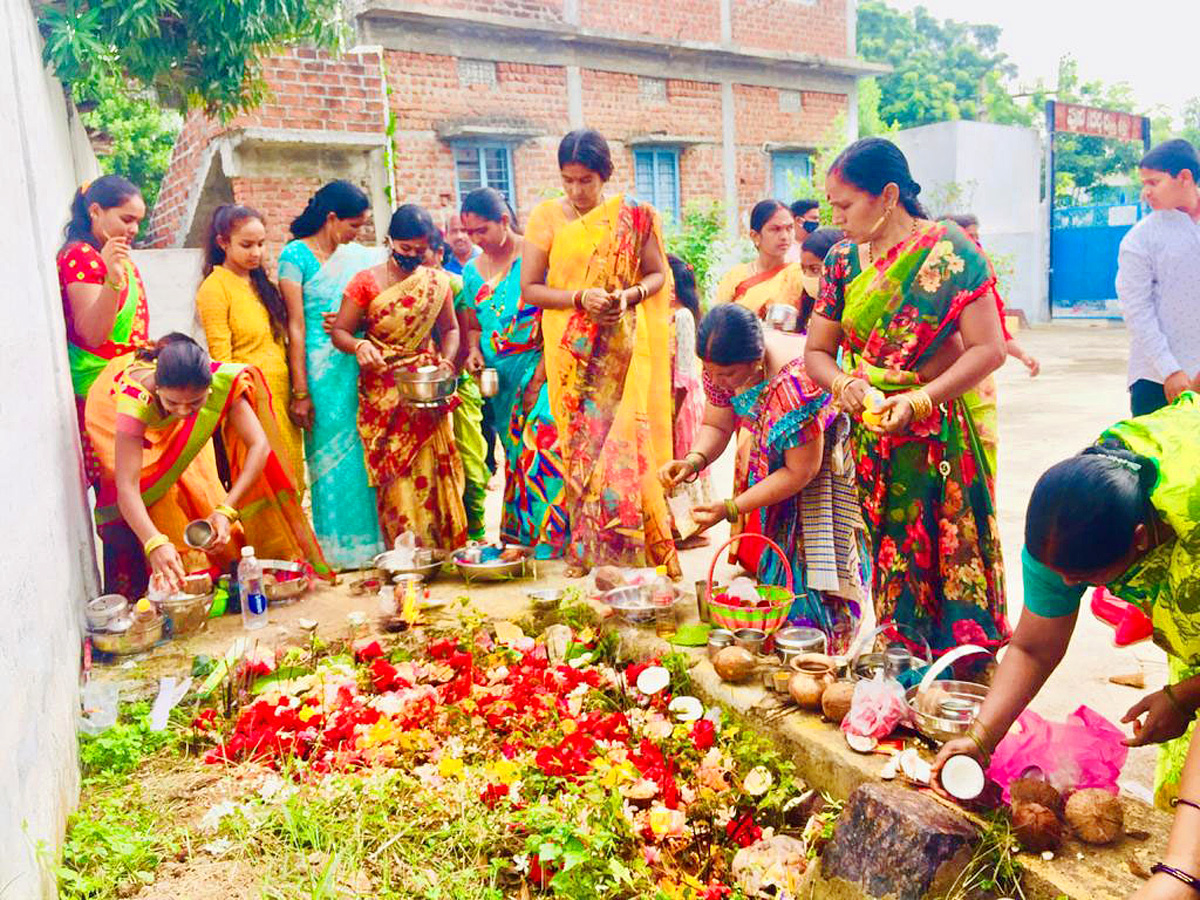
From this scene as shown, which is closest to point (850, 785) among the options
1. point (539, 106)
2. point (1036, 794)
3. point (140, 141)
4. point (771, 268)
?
point (1036, 794)

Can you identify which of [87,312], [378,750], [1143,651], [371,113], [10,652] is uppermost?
[371,113]

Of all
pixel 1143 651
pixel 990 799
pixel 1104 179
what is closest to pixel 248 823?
pixel 990 799

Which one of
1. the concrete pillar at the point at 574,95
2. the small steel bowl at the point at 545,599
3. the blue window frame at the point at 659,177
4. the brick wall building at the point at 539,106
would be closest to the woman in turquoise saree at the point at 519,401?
the small steel bowl at the point at 545,599

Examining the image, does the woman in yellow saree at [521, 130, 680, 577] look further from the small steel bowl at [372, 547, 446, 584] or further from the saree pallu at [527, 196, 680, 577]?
the small steel bowl at [372, 547, 446, 584]

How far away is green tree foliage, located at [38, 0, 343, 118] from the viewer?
5.13m

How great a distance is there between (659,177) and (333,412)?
12.0m

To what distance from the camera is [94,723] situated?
3084 millimetres

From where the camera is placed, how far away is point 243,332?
189 inches

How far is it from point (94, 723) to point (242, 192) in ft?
19.2

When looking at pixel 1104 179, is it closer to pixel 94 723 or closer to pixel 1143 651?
pixel 1143 651

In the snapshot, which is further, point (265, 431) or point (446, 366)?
point (446, 366)

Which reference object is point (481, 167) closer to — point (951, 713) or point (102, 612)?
point (102, 612)

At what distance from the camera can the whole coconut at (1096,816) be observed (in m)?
1.98

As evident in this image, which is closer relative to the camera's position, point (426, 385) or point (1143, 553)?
point (1143, 553)
